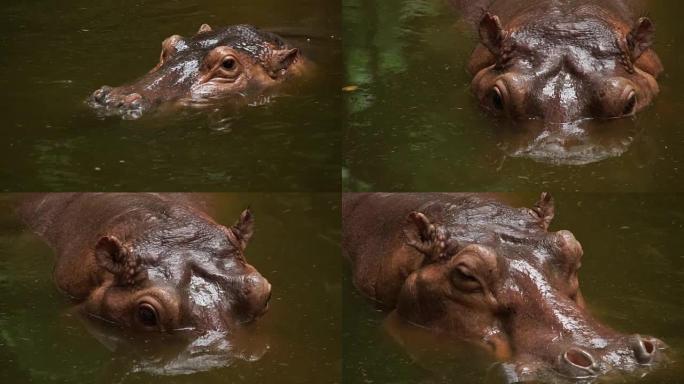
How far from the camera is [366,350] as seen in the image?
6344 mm

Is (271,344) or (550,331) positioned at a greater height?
(550,331)

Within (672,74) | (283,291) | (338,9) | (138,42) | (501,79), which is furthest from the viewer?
(338,9)

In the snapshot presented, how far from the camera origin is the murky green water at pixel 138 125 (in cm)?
740

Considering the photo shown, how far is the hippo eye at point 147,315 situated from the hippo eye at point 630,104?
3082 mm

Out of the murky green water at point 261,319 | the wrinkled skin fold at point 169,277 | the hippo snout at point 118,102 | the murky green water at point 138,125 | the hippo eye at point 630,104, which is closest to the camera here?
the murky green water at point 261,319

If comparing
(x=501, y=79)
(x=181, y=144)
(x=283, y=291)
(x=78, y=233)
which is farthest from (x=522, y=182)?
(x=78, y=233)

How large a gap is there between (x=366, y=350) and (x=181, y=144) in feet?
6.51

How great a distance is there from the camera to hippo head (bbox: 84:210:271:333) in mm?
6238

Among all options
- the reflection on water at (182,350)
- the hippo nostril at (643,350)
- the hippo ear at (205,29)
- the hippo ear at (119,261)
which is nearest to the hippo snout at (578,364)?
the hippo nostril at (643,350)

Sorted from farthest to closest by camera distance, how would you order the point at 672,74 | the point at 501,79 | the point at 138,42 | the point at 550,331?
the point at 138,42
the point at 672,74
the point at 501,79
the point at 550,331

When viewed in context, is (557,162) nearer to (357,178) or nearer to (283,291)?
(357,178)

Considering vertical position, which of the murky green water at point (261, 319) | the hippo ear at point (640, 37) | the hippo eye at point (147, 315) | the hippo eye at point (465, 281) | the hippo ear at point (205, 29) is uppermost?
the hippo ear at point (640, 37)

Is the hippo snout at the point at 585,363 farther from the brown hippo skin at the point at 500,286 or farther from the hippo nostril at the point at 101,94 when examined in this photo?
the hippo nostril at the point at 101,94

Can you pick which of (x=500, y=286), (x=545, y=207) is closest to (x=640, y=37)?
(x=545, y=207)
